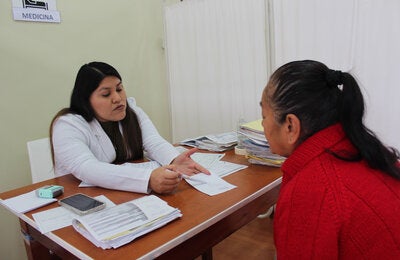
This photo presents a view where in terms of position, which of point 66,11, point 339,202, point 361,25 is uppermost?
point 66,11

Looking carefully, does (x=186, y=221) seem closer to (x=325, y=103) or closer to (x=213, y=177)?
(x=213, y=177)

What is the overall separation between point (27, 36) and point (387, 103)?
237 centimetres

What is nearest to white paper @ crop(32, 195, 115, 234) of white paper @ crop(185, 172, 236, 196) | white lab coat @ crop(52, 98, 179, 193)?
white lab coat @ crop(52, 98, 179, 193)

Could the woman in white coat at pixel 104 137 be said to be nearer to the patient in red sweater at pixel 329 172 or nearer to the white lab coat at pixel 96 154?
the white lab coat at pixel 96 154

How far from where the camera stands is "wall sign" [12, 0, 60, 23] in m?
2.24

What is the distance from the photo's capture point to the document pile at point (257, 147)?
1.53 metres

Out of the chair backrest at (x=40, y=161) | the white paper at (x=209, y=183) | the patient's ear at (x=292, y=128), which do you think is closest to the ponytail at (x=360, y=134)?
the patient's ear at (x=292, y=128)

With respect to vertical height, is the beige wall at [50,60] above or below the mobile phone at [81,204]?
above

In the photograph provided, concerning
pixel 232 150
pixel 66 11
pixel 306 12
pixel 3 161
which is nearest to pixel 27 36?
pixel 66 11

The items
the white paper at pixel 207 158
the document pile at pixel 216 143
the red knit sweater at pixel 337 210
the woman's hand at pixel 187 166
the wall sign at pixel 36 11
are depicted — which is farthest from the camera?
the wall sign at pixel 36 11

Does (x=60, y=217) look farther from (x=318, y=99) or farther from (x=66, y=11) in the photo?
(x=66, y=11)

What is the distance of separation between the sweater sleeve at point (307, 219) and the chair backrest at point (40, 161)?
1800mm

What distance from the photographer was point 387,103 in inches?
76.2

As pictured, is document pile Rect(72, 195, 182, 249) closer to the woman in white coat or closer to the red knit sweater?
the woman in white coat
